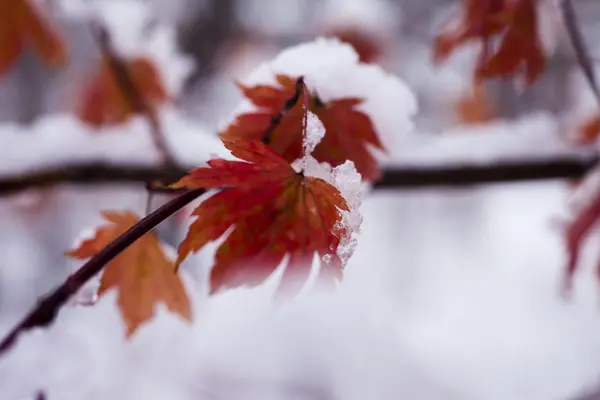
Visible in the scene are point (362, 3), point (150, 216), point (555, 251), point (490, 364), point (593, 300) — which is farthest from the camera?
point (555, 251)

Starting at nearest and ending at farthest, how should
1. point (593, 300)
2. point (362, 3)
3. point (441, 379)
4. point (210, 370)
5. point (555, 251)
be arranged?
point (210, 370) < point (441, 379) < point (362, 3) < point (593, 300) < point (555, 251)

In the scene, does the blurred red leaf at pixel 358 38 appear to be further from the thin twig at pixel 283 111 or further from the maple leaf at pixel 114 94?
the thin twig at pixel 283 111

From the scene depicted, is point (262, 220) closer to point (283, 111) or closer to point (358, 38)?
point (283, 111)

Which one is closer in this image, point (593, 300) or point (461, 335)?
point (461, 335)

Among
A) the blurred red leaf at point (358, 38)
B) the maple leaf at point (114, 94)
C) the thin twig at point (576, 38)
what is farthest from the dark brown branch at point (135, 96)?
the blurred red leaf at point (358, 38)

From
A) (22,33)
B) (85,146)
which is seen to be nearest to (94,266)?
(85,146)

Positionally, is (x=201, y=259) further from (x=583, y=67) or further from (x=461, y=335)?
(x=583, y=67)

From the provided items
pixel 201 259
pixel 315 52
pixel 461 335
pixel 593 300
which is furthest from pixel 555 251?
pixel 315 52

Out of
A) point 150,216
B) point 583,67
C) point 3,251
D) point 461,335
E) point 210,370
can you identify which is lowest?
point 3,251
